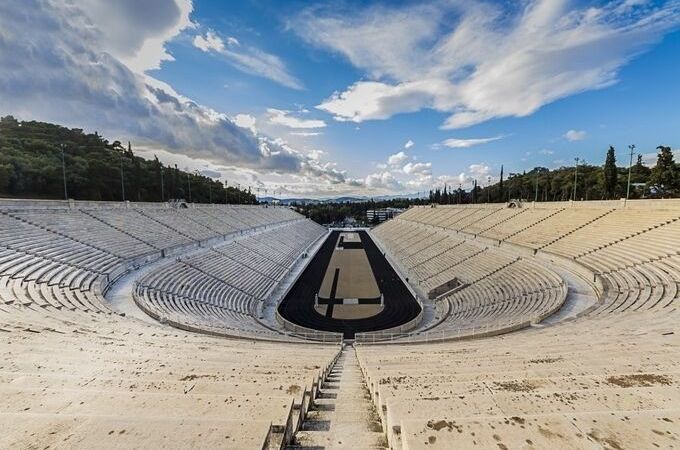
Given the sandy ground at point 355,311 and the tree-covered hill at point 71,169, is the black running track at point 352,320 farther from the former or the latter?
the tree-covered hill at point 71,169

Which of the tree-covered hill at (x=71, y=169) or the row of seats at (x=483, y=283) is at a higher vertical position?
the tree-covered hill at (x=71, y=169)

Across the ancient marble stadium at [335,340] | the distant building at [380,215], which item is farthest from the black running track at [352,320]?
the distant building at [380,215]

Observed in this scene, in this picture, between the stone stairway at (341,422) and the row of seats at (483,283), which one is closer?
the stone stairway at (341,422)

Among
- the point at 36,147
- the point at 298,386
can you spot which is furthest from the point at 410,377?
the point at 36,147

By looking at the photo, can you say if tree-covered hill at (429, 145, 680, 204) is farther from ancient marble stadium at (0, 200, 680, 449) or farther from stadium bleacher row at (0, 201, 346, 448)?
stadium bleacher row at (0, 201, 346, 448)

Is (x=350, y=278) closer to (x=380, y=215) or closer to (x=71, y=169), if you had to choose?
(x=71, y=169)
